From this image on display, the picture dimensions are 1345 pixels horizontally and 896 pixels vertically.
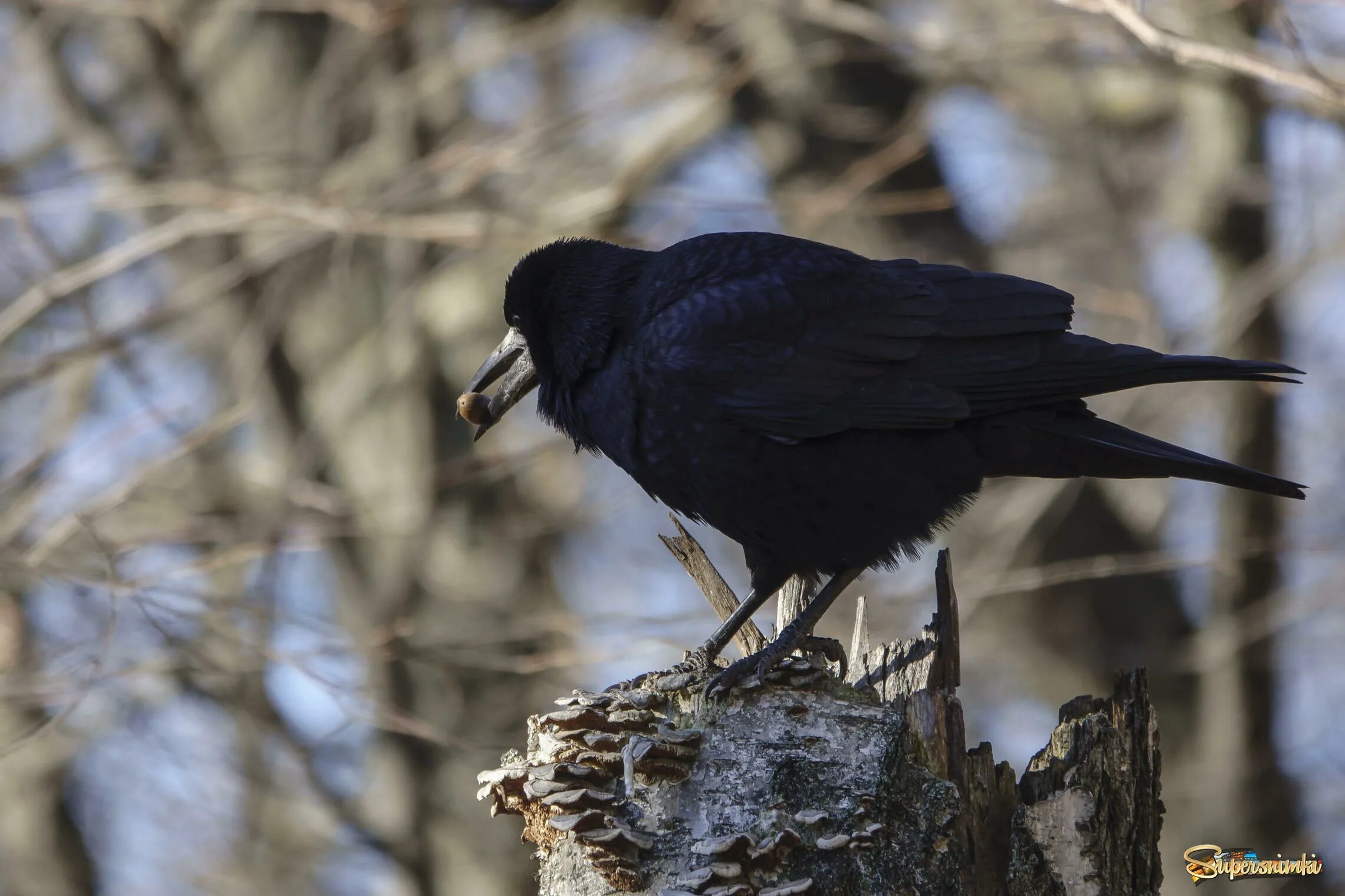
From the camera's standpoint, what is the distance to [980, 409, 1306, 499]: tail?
297cm

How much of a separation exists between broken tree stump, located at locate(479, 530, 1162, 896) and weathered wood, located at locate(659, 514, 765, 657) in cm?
87

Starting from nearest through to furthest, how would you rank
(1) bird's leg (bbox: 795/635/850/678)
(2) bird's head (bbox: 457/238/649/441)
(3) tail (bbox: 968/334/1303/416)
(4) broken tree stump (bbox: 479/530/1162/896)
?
1. (4) broken tree stump (bbox: 479/530/1162/896)
2. (3) tail (bbox: 968/334/1303/416)
3. (1) bird's leg (bbox: 795/635/850/678)
4. (2) bird's head (bbox: 457/238/649/441)

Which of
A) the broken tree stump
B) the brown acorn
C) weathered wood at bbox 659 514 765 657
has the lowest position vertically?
the broken tree stump

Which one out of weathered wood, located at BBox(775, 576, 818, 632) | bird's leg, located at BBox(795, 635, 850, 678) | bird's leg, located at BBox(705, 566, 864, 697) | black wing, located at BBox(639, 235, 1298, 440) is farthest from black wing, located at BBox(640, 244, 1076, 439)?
weathered wood, located at BBox(775, 576, 818, 632)

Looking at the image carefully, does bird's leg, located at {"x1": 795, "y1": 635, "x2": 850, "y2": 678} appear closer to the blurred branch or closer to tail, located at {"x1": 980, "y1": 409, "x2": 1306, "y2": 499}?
tail, located at {"x1": 980, "y1": 409, "x2": 1306, "y2": 499}

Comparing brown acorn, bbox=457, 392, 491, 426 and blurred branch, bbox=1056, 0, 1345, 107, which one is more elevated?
blurred branch, bbox=1056, 0, 1345, 107

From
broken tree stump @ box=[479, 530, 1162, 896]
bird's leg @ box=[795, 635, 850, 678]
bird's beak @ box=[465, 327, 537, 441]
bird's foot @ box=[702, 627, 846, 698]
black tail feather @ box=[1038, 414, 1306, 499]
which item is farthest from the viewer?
bird's beak @ box=[465, 327, 537, 441]

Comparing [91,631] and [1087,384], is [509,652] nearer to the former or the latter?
[91,631]

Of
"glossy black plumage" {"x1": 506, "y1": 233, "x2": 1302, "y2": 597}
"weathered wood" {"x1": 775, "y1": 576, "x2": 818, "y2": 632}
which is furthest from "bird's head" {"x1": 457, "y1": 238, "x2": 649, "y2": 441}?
"weathered wood" {"x1": 775, "y1": 576, "x2": 818, "y2": 632}

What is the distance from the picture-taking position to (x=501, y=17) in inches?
287

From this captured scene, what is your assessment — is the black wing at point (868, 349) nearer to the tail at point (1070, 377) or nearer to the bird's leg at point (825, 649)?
the tail at point (1070, 377)

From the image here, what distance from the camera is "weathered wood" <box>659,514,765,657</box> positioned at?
11.7 feet

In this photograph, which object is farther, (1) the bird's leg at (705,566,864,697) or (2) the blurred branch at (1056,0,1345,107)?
(2) the blurred branch at (1056,0,1345,107)

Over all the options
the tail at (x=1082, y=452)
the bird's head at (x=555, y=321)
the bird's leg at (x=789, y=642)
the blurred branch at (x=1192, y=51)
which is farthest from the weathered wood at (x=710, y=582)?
the blurred branch at (x=1192, y=51)
